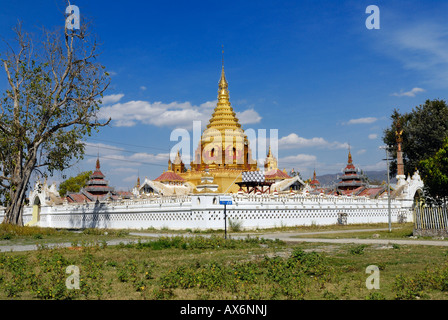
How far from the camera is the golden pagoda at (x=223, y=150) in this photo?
54344 mm

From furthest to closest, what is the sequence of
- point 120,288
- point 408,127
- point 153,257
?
point 408,127 < point 153,257 < point 120,288

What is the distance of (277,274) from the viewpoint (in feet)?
34.8

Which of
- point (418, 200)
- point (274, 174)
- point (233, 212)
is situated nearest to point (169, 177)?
point (274, 174)

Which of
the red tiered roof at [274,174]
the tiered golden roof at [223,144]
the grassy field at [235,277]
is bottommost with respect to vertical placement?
the grassy field at [235,277]

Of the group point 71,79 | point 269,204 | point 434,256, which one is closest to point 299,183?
point 269,204

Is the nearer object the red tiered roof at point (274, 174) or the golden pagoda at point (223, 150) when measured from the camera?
the golden pagoda at point (223, 150)

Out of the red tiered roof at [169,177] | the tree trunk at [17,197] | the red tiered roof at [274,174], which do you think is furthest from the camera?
the red tiered roof at [274,174]

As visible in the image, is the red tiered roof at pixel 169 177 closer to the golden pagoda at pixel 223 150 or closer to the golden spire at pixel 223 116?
the golden pagoda at pixel 223 150

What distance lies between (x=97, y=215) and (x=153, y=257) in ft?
100

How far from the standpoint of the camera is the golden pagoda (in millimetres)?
54344

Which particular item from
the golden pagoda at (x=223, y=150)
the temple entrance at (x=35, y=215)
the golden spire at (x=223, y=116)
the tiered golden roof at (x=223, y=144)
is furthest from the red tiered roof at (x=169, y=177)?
the temple entrance at (x=35, y=215)

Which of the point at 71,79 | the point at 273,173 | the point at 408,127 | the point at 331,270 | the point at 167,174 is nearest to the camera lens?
the point at 331,270

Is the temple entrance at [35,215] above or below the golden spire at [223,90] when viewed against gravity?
below

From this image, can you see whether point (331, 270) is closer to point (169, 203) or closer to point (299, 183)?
point (169, 203)
